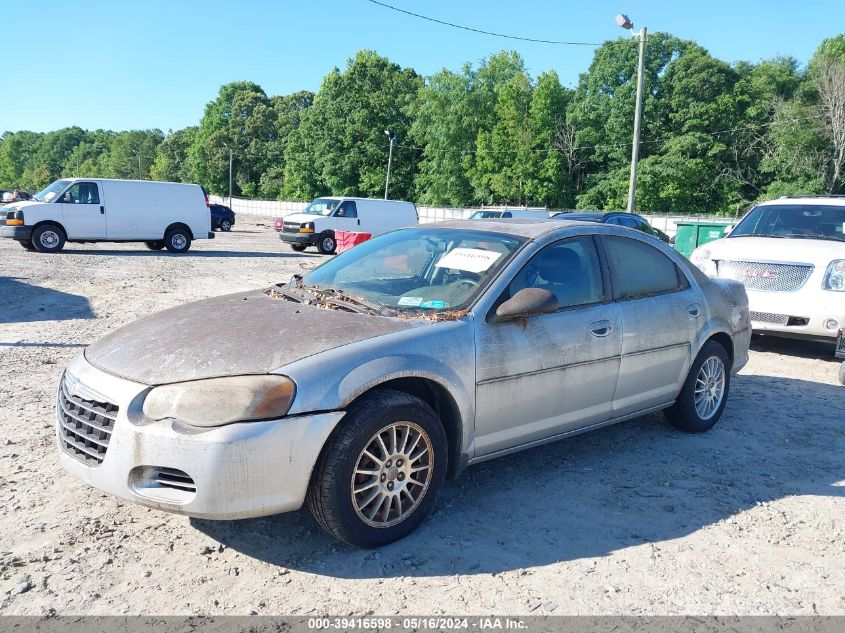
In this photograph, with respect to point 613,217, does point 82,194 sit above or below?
above

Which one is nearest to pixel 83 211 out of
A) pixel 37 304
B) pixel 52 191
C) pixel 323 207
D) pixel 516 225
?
pixel 52 191

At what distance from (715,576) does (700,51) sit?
5419 centimetres

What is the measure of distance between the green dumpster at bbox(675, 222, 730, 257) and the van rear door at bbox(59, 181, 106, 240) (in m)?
15.9

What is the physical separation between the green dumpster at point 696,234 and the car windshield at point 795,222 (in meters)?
9.87

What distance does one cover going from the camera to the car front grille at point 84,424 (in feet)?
10.3

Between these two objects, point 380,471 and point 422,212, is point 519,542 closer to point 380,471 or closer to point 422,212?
point 380,471

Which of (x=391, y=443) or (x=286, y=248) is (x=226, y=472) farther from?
(x=286, y=248)

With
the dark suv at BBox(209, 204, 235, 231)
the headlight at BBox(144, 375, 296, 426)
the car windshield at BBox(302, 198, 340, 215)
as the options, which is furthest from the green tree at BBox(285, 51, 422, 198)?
the headlight at BBox(144, 375, 296, 426)

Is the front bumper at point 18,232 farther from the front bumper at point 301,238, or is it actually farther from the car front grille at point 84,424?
the car front grille at point 84,424

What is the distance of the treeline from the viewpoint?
4700cm

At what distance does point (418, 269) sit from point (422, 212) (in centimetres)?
5315

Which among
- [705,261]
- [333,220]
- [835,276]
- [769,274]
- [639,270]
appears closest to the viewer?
[639,270]

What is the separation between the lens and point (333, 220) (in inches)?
938

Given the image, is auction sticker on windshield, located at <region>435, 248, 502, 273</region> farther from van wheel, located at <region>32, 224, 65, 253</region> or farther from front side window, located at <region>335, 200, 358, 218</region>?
front side window, located at <region>335, 200, 358, 218</region>
